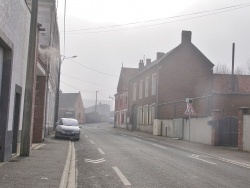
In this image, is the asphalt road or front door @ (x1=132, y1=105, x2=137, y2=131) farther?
front door @ (x1=132, y1=105, x2=137, y2=131)

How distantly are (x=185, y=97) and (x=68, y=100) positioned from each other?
194 ft

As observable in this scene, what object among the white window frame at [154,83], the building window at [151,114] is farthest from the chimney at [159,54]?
the building window at [151,114]

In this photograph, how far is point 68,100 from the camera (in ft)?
332

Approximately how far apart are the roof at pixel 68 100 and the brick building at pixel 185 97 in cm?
4008

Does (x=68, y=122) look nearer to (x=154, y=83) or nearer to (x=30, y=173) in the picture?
(x=30, y=173)

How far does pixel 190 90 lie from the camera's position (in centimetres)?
4641

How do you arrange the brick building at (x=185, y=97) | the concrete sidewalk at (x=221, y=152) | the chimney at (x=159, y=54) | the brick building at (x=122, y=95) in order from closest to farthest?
1. the concrete sidewalk at (x=221, y=152)
2. the brick building at (x=185, y=97)
3. the chimney at (x=159, y=54)
4. the brick building at (x=122, y=95)

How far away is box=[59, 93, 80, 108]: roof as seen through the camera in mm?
99562

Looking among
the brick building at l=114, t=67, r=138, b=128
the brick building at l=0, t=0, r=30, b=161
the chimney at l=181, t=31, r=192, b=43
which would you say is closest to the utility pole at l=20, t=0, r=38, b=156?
the brick building at l=0, t=0, r=30, b=161

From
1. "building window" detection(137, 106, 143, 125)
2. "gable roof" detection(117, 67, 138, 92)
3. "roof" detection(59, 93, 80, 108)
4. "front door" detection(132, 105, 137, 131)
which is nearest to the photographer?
"building window" detection(137, 106, 143, 125)

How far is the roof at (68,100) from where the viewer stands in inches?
3920

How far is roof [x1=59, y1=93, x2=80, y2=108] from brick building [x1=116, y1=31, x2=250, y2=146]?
4008 cm

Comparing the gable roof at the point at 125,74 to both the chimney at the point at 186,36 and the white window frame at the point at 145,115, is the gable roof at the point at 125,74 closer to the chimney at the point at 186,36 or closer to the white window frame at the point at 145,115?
the white window frame at the point at 145,115

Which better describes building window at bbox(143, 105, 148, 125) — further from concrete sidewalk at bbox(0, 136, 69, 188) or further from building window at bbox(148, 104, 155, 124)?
concrete sidewalk at bbox(0, 136, 69, 188)
